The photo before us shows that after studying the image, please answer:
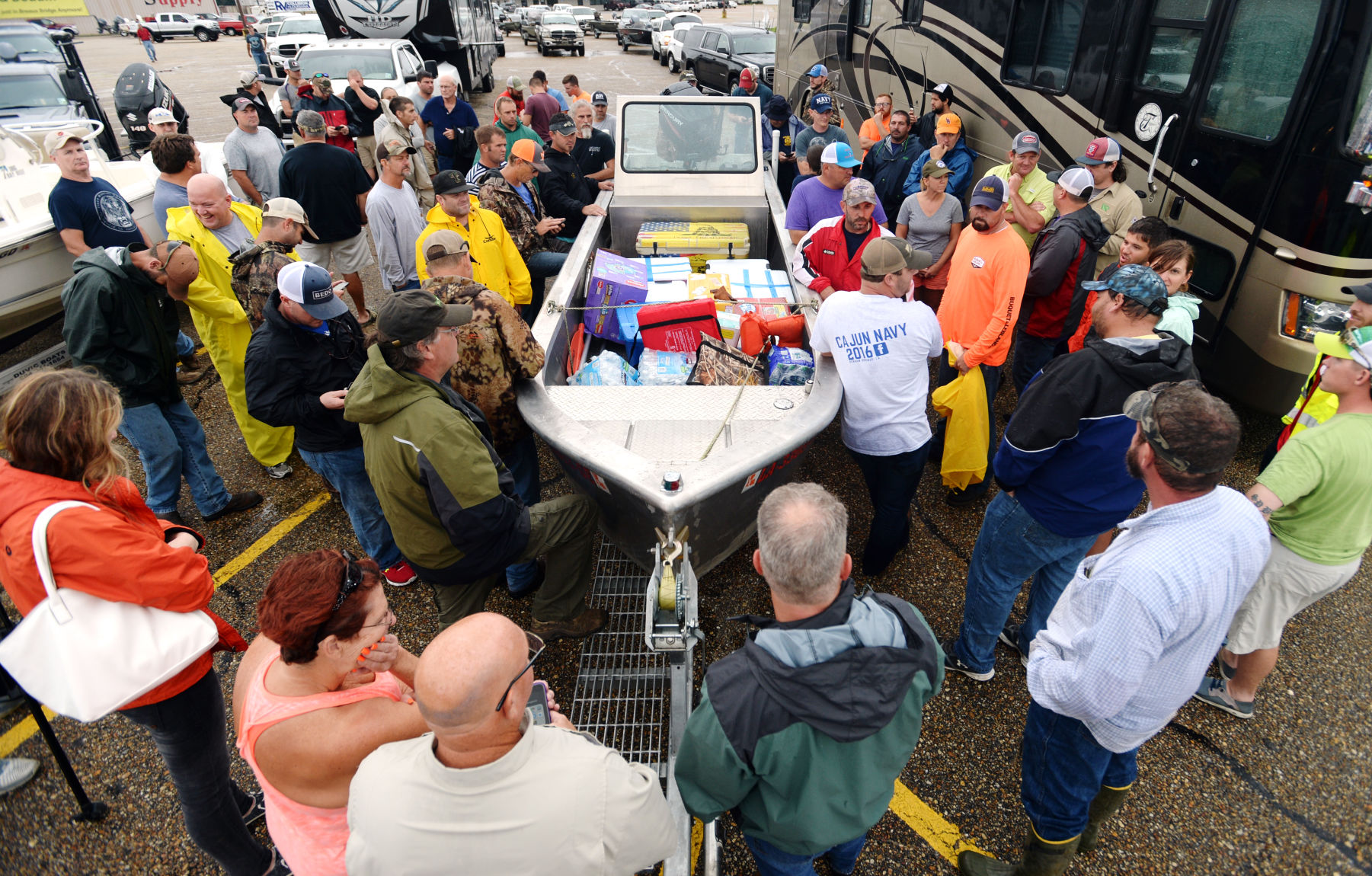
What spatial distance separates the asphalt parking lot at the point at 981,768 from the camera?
2312mm

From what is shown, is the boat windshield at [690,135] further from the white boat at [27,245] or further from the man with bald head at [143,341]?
the white boat at [27,245]

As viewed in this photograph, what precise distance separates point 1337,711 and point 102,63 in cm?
3855

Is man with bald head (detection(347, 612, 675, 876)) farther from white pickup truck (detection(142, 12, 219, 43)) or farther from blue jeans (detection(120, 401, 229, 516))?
white pickup truck (detection(142, 12, 219, 43))

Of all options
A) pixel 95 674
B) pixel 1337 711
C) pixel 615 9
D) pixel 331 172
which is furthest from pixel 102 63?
pixel 1337 711

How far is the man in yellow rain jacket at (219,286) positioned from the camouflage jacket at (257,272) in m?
0.15

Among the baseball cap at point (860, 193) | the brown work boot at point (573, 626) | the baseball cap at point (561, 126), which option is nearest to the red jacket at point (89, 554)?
the brown work boot at point (573, 626)

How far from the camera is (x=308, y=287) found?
274 centimetres

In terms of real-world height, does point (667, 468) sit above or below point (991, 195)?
below

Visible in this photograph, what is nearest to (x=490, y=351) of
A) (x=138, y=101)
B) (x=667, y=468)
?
(x=667, y=468)

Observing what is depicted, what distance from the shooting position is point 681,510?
2.37 metres

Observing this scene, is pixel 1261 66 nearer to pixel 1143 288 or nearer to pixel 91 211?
pixel 1143 288

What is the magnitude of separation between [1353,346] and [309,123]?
21.2 feet

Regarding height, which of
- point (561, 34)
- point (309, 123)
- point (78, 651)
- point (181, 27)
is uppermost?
point (181, 27)

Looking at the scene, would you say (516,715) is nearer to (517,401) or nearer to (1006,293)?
(517,401)
